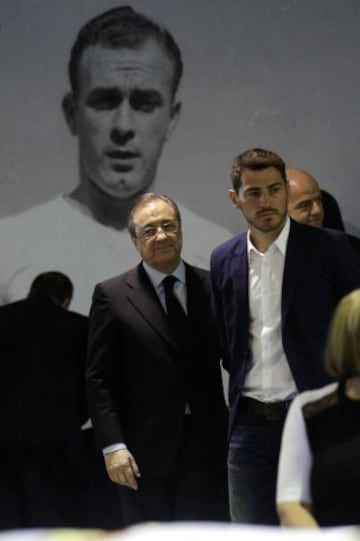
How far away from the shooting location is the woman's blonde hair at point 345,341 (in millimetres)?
2457

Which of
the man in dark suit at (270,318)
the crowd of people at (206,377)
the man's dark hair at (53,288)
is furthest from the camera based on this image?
the man's dark hair at (53,288)

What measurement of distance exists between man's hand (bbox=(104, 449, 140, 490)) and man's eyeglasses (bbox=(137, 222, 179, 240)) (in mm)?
651

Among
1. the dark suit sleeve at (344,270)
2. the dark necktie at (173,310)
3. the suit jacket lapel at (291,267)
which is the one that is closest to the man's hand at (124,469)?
the dark necktie at (173,310)

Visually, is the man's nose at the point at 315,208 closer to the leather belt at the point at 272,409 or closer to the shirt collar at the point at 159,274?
the shirt collar at the point at 159,274

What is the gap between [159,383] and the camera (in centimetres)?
359

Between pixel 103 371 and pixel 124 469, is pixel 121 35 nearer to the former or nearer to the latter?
pixel 103 371

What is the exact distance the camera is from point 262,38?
17.0ft

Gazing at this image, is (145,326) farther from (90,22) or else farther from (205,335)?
(90,22)

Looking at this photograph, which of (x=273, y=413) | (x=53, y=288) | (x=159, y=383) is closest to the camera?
(x=273, y=413)

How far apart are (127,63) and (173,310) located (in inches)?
75.3

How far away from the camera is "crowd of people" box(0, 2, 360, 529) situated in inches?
99.7

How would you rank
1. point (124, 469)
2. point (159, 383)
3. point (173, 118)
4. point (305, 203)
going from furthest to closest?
point (173, 118), point (305, 203), point (159, 383), point (124, 469)

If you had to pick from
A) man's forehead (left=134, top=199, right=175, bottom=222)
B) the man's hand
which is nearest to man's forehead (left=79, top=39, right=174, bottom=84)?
man's forehead (left=134, top=199, right=175, bottom=222)

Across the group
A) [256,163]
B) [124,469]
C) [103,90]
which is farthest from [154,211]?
[103,90]
